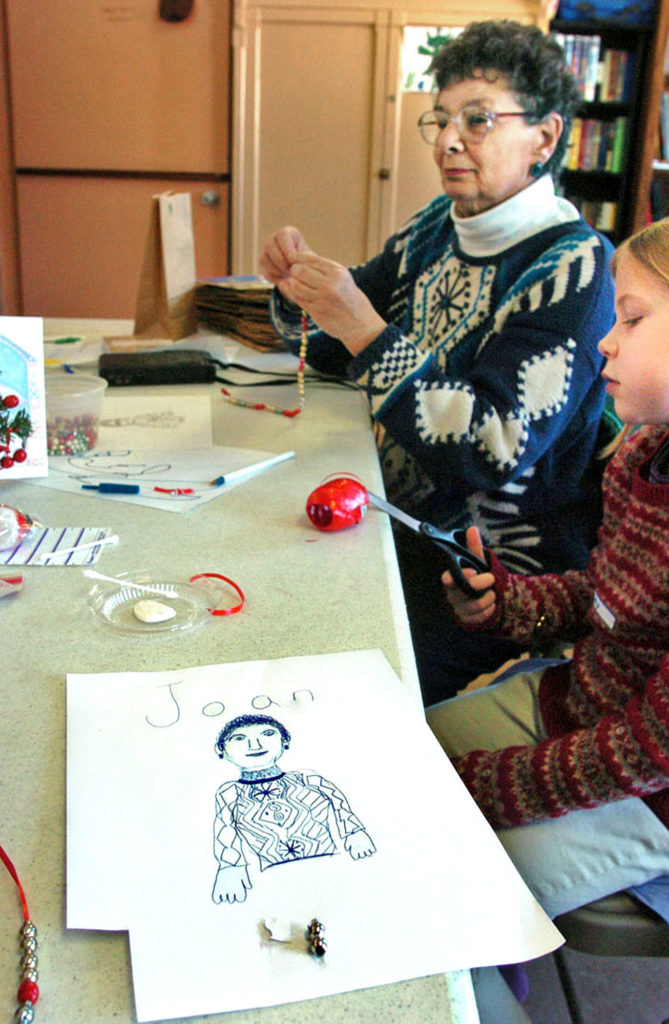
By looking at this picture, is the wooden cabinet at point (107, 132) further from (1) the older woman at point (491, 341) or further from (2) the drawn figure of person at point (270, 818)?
(2) the drawn figure of person at point (270, 818)

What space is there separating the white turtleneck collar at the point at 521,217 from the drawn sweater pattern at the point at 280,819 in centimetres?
97

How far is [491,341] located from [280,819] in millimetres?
867

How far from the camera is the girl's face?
0.76 m

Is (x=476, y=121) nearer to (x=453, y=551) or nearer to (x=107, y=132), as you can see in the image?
(x=453, y=551)

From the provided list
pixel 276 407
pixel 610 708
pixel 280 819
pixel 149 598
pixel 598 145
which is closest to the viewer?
pixel 280 819

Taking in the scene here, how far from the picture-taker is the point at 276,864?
452 mm

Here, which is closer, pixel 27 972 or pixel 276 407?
pixel 27 972

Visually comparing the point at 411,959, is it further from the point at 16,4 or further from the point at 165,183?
the point at 16,4

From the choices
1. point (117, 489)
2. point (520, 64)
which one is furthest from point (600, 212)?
point (117, 489)

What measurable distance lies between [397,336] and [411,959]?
0.83 meters

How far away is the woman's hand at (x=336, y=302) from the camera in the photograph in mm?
1113

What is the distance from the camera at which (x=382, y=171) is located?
3748mm

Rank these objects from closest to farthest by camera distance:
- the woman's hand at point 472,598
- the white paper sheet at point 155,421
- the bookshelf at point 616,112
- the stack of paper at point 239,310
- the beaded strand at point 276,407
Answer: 1. the woman's hand at point 472,598
2. the white paper sheet at point 155,421
3. the beaded strand at point 276,407
4. the stack of paper at point 239,310
5. the bookshelf at point 616,112

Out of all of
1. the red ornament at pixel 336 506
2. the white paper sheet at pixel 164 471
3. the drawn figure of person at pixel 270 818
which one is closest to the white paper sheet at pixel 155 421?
the white paper sheet at pixel 164 471
